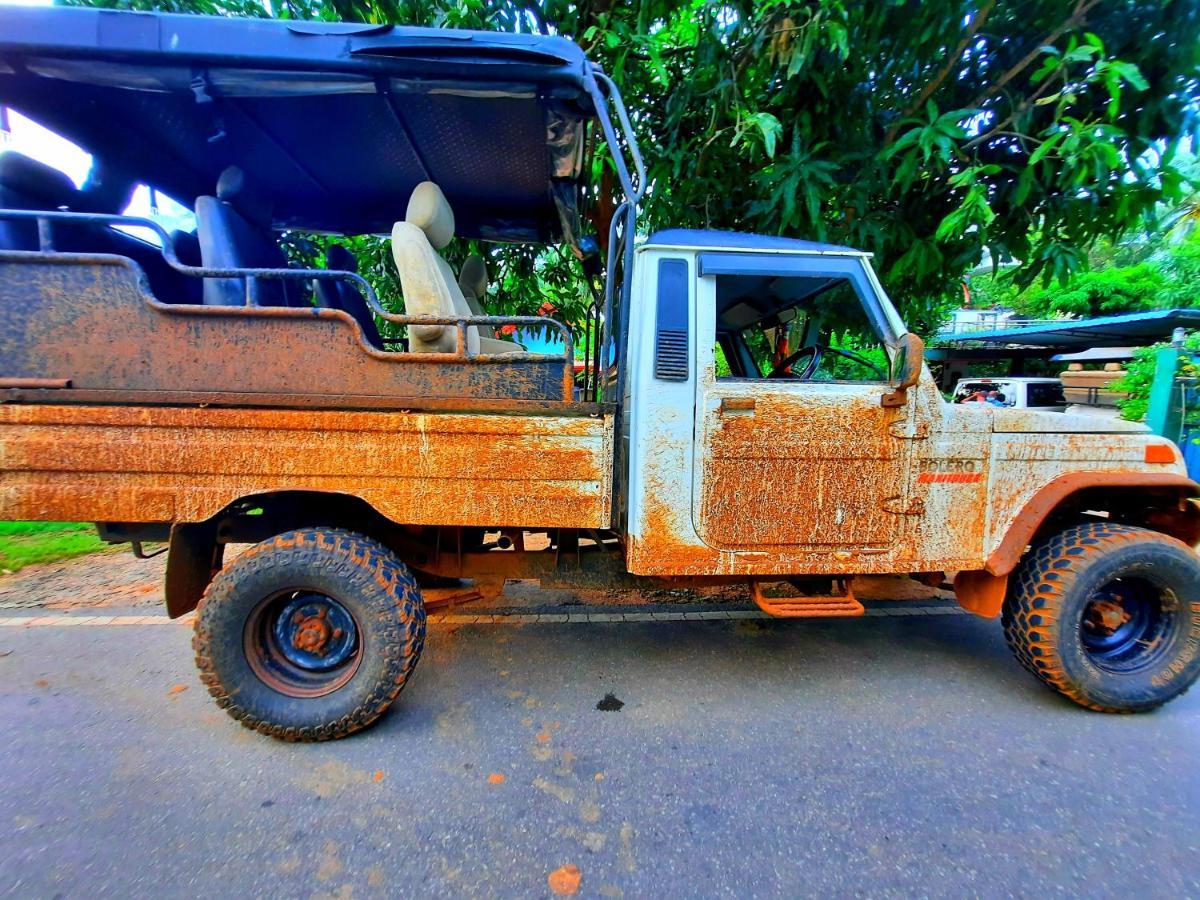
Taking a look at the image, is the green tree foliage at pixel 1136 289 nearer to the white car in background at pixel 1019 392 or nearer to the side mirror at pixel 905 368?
the white car in background at pixel 1019 392

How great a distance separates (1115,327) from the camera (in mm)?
10188

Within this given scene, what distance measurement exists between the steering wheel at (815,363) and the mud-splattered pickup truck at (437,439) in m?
0.26

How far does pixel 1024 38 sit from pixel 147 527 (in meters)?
5.89

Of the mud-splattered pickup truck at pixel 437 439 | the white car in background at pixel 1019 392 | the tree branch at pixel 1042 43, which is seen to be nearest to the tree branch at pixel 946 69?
the tree branch at pixel 1042 43

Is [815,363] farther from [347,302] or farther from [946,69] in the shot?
[347,302]

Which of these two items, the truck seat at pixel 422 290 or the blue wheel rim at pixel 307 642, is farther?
the truck seat at pixel 422 290

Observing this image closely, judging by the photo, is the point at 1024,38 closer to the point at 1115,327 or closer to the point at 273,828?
the point at 273,828

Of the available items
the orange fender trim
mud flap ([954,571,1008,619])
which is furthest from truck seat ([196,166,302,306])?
mud flap ([954,571,1008,619])

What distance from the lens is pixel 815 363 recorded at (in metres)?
2.91

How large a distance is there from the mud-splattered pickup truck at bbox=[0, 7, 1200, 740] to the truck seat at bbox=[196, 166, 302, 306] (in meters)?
0.02

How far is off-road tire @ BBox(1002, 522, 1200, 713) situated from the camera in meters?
2.44

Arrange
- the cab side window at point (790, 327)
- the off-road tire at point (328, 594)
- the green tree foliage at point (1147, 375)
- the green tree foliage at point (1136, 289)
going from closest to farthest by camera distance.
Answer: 1. the off-road tire at point (328, 594)
2. the cab side window at point (790, 327)
3. the green tree foliage at point (1147, 375)
4. the green tree foliage at point (1136, 289)

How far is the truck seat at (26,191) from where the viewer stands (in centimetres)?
225

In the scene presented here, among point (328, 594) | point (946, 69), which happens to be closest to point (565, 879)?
point (328, 594)
